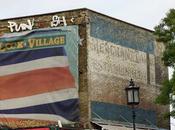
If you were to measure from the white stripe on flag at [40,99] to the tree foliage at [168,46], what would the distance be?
364 cm

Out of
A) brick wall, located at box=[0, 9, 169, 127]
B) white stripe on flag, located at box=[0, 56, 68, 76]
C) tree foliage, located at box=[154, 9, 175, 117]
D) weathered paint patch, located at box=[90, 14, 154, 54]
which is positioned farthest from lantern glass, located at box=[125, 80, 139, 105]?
weathered paint patch, located at box=[90, 14, 154, 54]

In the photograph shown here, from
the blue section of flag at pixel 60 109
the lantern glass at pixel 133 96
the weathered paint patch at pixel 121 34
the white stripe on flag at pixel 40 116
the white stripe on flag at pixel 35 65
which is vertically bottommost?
the white stripe on flag at pixel 40 116

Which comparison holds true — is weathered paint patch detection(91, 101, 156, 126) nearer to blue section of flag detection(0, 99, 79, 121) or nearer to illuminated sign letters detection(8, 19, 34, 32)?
blue section of flag detection(0, 99, 79, 121)

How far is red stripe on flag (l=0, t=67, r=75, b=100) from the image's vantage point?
102 ft

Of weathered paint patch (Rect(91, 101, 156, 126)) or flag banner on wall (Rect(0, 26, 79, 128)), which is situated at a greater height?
flag banner on wall (Rect(0, 26, 79, 128))

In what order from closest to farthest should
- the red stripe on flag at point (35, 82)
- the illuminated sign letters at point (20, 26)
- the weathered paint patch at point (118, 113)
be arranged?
the red stripe on flag at point (35, 82)
the weathered paint patch at point (118, 113)
the illuminated sign letters at point (20, 26)

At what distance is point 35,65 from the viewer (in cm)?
3150

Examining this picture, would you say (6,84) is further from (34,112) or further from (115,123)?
(115,123)

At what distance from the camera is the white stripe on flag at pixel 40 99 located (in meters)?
30.9

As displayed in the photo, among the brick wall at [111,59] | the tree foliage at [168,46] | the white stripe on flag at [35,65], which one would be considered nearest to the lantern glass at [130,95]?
the tree foliage at [168,46]

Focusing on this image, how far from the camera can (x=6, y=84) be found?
31.9 m

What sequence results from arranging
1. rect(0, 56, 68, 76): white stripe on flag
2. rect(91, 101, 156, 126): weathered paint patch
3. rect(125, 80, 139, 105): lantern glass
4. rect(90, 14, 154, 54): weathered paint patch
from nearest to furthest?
rect(125, 80, 139, 105): lantern glass, rect(0, 56, 68, 76): white stripe on flag, rect(91, 101, 156, 126): weathered paint patch, rect(90, 14, 154, 54): weathered paint patch

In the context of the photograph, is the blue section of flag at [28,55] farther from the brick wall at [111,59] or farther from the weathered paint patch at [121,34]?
the weathered paint patch at [121,34]

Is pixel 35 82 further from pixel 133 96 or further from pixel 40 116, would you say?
pixel 133 96
